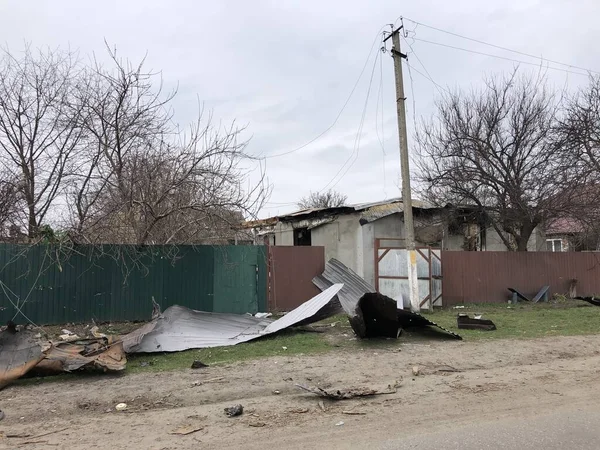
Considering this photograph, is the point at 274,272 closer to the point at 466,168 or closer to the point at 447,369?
the point at 447,369

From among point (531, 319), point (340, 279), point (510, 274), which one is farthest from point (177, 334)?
point (510, 274)

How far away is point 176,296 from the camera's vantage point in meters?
12.0

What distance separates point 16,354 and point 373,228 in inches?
512

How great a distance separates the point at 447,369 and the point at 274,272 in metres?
7.23

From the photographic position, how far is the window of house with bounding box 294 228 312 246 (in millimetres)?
20156

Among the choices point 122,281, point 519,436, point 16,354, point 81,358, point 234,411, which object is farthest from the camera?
point 122,281

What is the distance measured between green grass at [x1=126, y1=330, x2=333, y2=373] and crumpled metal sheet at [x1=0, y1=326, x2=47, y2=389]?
1321 mm

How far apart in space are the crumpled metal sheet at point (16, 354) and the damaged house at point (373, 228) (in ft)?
33.9

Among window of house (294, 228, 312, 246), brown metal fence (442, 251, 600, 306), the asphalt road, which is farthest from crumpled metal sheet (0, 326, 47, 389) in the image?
window of house (294, 228, 312, 246)

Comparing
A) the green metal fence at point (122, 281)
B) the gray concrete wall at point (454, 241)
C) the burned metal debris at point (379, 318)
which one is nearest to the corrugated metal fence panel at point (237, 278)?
the green metal fence at point (122, 281)

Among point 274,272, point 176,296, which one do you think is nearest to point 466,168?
point 274,272

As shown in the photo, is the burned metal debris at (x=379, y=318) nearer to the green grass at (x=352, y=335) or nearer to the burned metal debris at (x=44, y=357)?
the green grass at (x=352, y=335)

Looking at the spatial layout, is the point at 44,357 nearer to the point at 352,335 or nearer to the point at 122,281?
the point at 122,281

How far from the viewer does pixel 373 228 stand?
1750cm
